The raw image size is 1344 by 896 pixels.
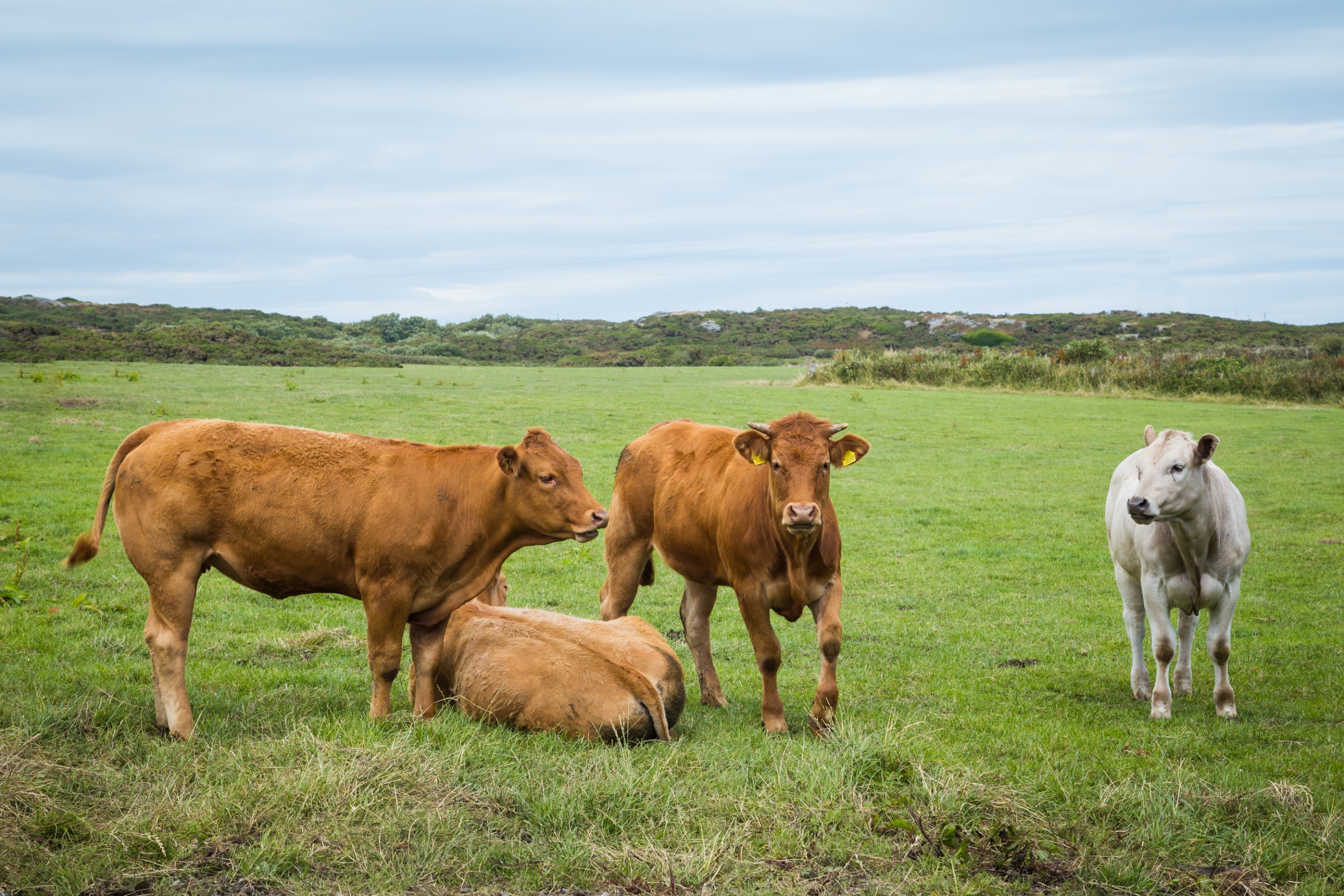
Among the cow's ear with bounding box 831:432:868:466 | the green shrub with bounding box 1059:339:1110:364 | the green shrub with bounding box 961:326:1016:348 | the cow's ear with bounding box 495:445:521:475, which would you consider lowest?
the cow's ear with bounding box 495:445:521:475

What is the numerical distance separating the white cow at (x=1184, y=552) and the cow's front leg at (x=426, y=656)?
5.40m

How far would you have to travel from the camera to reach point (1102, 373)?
1716 inches

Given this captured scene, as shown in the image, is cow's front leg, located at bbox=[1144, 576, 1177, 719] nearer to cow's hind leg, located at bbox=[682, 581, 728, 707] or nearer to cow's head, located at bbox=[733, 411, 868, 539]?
cow's head, located at bbox=[733, 411, 868, 539]

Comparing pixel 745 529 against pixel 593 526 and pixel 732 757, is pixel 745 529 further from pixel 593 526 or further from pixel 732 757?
pixel 732 757

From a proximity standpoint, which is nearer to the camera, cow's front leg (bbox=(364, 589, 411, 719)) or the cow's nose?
the cow's nose

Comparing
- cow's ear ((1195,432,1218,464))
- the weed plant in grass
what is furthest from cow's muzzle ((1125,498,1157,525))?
the weed plant in grass

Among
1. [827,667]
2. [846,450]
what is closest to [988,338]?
[846,450]

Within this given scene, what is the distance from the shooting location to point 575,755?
6238 mm

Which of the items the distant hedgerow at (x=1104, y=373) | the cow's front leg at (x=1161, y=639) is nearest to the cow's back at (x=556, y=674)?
the cow's front leg at (x=1161, y=639)

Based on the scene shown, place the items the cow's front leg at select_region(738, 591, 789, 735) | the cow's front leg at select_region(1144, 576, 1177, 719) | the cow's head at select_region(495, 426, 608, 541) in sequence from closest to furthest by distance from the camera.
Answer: the cow's head at select_region(495, 426, 608, 541) < the cow's front leg at select_region(738, 591, 789, 735) < the cow's front leg at select_region(1144, 576, 1177, 719)

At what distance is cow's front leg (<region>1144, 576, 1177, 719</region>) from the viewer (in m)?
8.30

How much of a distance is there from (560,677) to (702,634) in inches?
84.7

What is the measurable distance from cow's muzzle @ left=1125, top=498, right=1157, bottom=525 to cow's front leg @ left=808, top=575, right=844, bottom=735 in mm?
2594

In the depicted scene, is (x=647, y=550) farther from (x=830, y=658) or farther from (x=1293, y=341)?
(x=1293, y=341)
